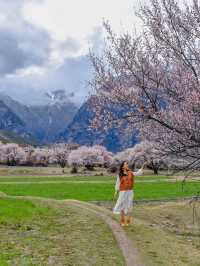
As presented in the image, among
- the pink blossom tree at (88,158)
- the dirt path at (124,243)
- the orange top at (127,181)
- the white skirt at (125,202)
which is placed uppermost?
the pink blossom tree at (88,158)

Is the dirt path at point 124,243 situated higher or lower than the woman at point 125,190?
lower

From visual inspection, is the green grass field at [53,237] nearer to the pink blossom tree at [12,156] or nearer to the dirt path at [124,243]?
the dirt path at [124,243]

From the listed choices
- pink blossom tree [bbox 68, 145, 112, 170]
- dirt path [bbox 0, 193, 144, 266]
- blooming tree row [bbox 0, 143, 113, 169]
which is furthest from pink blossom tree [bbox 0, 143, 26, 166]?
dirt path [bbox 0, 193, 144, 266]

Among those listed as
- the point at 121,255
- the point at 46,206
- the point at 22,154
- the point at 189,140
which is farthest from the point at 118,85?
the point at 22,154

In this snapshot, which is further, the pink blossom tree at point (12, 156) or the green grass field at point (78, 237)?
the pink blossom tree at point (12, 156)

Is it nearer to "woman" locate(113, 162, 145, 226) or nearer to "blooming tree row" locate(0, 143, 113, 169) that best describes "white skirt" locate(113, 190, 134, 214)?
"woman" locate(113, 162, 145, 226)

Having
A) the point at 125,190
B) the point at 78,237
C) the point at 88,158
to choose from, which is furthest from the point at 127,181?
the point at 88,158

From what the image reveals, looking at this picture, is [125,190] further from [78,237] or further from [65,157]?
[65,157]

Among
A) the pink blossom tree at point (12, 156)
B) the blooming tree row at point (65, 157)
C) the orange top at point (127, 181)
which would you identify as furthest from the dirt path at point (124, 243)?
the pink blossom tree at point (12, 156)

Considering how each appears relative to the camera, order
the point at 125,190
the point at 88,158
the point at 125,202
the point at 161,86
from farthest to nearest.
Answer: the point at 88,158 < the point at 125,190 < the point at 125,202 < the point at 161,86

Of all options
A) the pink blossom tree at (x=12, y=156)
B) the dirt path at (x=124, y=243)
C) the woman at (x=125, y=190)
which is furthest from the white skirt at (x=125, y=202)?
the pink blossom tree at (x=12, y=156)

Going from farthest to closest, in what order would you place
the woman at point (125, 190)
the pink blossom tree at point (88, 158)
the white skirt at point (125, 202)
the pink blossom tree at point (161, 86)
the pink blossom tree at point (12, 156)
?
the pink blossom tree at point (12, 156)
the pink blossom tree at point (88, 158)
the white skirt at point (125, 202)
the woman at point (125, 190)
the pink blossom tree at point (161, 86)

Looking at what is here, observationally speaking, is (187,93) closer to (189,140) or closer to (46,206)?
(189,140)

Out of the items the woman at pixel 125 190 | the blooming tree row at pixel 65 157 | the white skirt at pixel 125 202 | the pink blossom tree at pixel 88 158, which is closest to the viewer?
the woman at pixel 125 190
